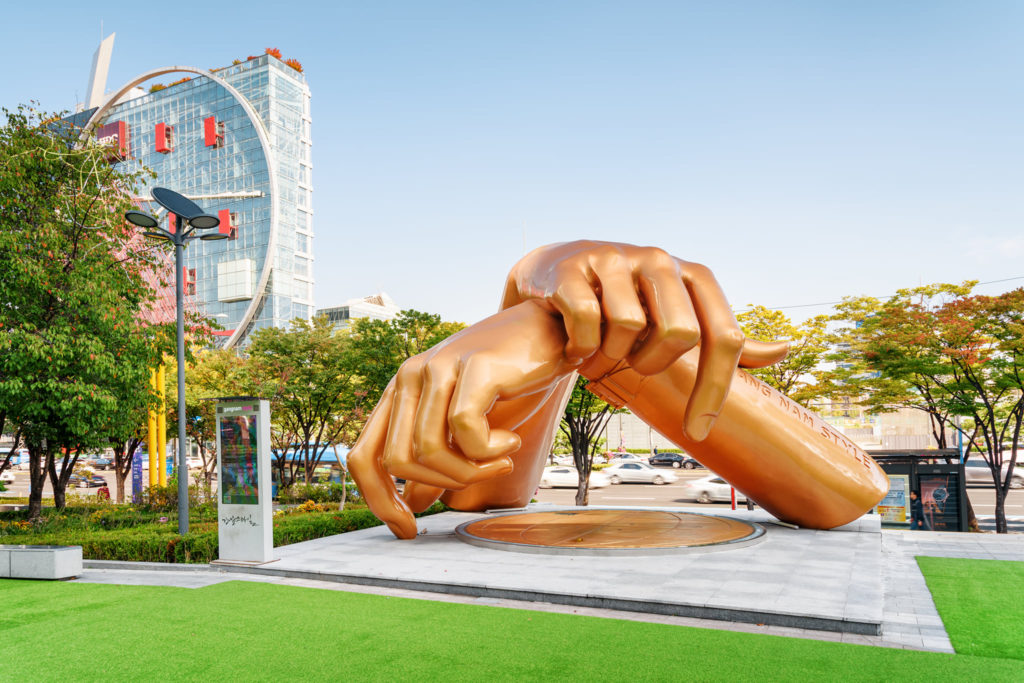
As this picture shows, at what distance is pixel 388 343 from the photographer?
2264 cm

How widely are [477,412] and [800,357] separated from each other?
1778 centimetres

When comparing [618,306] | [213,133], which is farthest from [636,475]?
[213,133]

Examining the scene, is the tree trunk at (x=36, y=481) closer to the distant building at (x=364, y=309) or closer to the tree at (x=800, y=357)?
the tree at (x=800, y=357)

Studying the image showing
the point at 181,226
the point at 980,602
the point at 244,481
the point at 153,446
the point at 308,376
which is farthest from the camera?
the point at 308,376

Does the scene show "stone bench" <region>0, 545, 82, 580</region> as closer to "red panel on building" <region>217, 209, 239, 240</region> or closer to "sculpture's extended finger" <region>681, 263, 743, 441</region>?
"sculpture's extended finger" <region>681, 263, 743, 441</region>

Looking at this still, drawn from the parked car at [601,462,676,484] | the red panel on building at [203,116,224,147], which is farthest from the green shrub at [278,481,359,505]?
the red panel on building at [203,116,224,147]

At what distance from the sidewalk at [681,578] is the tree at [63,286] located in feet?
15.3

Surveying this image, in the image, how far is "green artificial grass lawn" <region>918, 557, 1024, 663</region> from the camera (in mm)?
6992

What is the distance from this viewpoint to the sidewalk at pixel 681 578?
25.0 ft

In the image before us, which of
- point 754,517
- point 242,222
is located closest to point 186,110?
point 242,222

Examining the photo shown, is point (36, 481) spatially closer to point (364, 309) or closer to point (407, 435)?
point (407, 435)

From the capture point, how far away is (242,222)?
7431 centimetres

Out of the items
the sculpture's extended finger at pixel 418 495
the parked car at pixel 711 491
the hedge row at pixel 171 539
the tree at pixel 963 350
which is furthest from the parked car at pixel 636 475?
the sculpture's extended finger at pixel 418 495

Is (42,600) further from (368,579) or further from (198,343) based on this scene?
(198,343)
